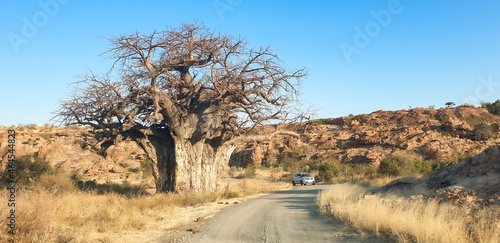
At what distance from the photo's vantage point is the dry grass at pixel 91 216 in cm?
787

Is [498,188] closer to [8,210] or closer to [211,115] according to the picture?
[8,210]

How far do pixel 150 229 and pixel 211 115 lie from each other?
9648 mm

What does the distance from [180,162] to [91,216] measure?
324 inches

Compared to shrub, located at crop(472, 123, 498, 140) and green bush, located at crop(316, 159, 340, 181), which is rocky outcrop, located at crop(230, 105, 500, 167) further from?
green bush, located at crop(316, 159, 340, 181)

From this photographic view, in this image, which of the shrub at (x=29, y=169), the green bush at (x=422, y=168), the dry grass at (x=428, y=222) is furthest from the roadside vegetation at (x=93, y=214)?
the green bush at (x=422, y=168)

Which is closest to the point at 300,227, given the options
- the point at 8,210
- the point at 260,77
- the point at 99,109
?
the point at 8,210

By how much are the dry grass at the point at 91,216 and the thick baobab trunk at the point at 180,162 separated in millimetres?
1153

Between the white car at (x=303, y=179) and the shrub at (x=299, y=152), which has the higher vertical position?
the shrub at (x=299, y=152)

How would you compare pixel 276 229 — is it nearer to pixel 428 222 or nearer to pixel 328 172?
pixel 428 222

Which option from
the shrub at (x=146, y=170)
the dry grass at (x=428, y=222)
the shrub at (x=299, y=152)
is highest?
the shrub at (x=299, y=152)

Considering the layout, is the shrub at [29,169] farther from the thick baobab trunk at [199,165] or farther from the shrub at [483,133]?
the shrub at [483,133]

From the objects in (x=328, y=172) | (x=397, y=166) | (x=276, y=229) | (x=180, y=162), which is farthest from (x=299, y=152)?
(x=276, y=229)

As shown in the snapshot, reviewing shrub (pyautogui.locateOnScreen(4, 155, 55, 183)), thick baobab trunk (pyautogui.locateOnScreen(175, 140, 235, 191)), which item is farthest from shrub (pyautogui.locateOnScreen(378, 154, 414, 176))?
shrub (pyautogui.locateOnScreen(4, 155, 55, 183))

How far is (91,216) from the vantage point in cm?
1109
